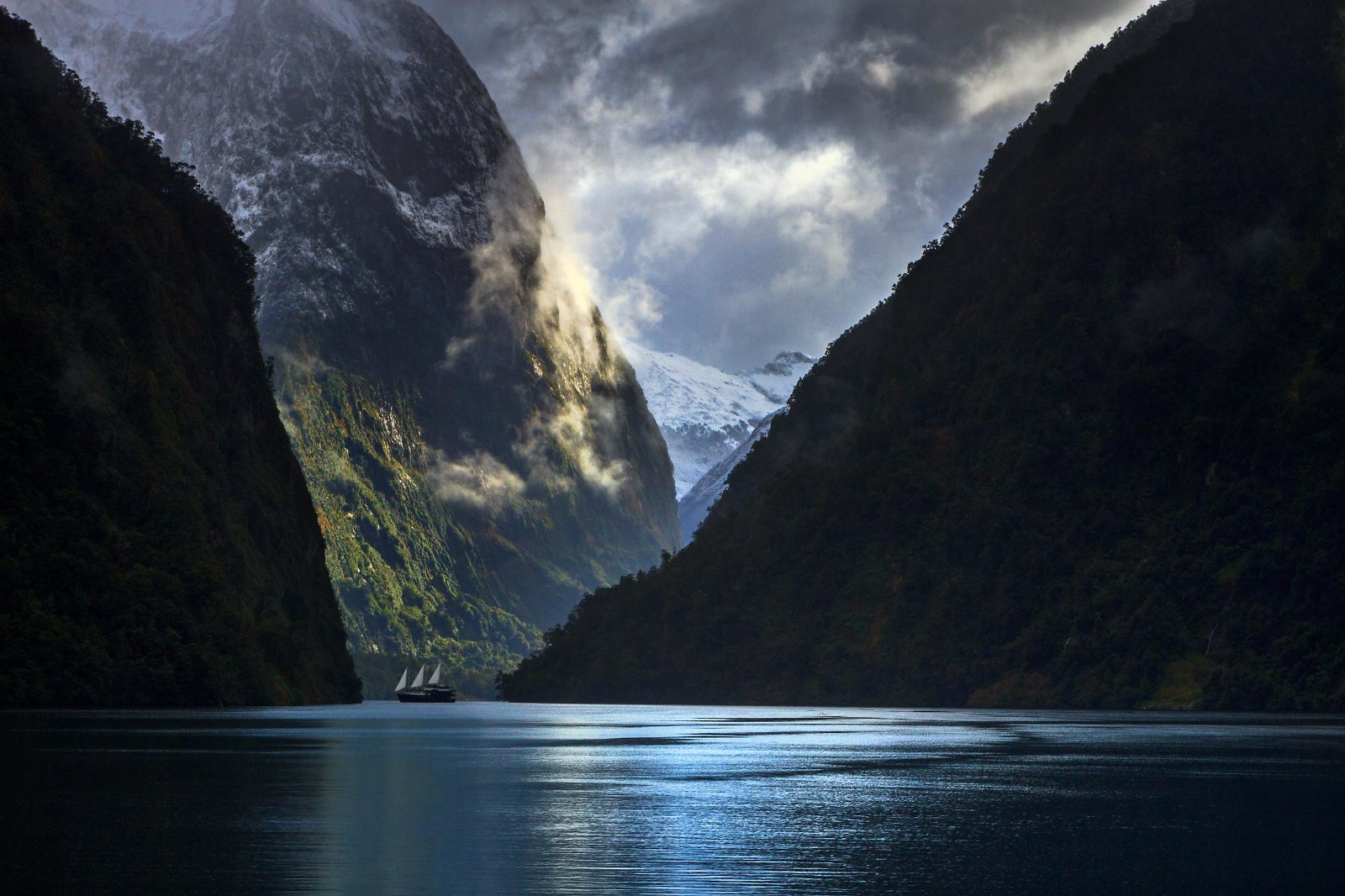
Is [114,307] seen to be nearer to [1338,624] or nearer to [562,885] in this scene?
[1338,624]

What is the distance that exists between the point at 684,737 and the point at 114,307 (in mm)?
115508

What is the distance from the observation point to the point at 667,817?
4903 cm

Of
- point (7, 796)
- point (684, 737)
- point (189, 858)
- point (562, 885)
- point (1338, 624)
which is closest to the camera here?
point (562, 885)

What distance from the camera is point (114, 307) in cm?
19600

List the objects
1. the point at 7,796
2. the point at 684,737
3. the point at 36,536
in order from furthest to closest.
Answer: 1. the point at 36,536
2. the point at 684,737
3. the point at 7,796

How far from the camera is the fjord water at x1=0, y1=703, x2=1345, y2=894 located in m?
35.0

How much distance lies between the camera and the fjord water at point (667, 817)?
115 ft

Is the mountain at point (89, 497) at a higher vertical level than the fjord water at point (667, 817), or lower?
higher

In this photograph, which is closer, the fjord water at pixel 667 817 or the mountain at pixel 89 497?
the fjord water at pixel 667 817

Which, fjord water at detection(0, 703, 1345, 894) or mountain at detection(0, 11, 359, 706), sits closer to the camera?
fjord water at detection(0, 703, 1345, 894)

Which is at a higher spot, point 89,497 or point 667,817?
point 89,497

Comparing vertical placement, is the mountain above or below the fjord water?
above

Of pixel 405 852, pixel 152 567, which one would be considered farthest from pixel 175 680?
pixel 405 852

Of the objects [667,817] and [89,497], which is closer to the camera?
[667,817]
